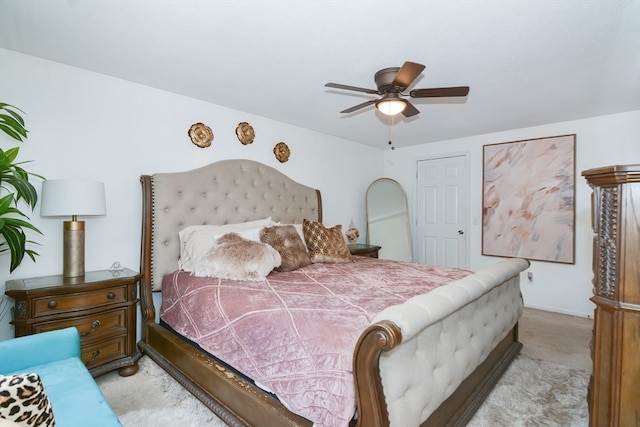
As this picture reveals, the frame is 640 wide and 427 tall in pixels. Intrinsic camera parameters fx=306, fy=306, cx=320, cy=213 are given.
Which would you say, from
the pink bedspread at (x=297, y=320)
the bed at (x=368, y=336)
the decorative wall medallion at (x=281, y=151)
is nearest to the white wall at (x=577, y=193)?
the bed at (x=368, y=336)

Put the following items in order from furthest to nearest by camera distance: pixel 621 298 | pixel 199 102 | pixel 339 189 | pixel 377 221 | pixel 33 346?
pixel 377 221 < pixel 339 189 < pixel 199 102 < pixel 33 346 < pixel 621 298

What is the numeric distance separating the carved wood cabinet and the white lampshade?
2821 millimetres

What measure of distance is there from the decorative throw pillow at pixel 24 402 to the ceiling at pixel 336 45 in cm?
179

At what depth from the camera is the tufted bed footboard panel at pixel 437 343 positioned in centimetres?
123

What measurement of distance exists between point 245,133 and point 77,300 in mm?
2175

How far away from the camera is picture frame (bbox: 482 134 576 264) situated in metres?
3.85

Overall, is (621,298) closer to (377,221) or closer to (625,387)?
(625,387)

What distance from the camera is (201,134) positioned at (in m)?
3.07

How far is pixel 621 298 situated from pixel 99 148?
10.8ft

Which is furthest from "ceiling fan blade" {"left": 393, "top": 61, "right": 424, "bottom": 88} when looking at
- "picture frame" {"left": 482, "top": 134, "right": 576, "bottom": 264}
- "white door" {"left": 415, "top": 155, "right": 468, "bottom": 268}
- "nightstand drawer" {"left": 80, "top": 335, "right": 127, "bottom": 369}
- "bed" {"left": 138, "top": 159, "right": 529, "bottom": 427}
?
"white door" {"left": 415, "top": 155, "right": 468, "bottom": 268}

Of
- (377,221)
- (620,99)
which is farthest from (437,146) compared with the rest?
(620,99)

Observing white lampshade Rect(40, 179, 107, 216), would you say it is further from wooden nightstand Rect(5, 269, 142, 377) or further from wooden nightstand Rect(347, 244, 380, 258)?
wooden nightstand Rect(347, 244, 380, 258)

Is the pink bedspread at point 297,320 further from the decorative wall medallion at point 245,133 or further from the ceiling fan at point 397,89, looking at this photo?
the decorative wall medallion at point 245,133

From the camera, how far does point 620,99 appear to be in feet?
10.2
